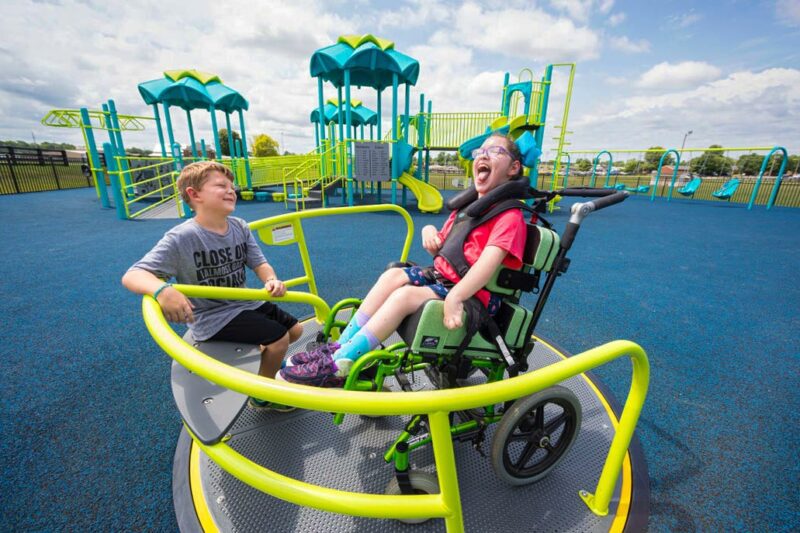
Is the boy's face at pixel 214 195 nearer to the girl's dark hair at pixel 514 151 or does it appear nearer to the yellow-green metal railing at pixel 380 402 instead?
the yellow-green metal railing at pixel 380 402

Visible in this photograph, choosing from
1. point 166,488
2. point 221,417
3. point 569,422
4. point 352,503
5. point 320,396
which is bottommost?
point 166,488

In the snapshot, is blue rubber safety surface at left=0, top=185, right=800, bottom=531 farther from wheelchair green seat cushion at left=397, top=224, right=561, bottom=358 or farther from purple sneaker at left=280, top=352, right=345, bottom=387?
wheelchair green seat cushion at left=397, top=224, right=561, bottom=358

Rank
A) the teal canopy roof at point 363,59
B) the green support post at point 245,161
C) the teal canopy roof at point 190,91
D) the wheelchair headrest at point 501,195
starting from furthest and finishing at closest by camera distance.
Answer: the green support post at point 245,161
the teal canopy roof at point 190,91
the teal canopy roof at point 363,59
the wheelchair headrest at point 501,195

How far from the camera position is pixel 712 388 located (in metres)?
2.46

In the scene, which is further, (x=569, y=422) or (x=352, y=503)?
(x=569, y=422)

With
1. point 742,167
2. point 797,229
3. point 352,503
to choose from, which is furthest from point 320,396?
point 742,167

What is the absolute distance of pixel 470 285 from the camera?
5.04 ft

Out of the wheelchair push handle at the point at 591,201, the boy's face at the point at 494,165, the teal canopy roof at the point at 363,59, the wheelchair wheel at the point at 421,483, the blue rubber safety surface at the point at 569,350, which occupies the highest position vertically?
the teal canopy roof at the point at 363,59

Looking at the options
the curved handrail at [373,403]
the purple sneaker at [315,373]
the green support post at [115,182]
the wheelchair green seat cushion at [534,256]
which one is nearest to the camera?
the curved handrail at [373,403]

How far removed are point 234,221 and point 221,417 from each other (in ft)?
3.88

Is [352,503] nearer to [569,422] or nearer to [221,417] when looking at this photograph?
[221,417]

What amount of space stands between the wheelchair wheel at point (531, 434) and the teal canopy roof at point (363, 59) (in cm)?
1004

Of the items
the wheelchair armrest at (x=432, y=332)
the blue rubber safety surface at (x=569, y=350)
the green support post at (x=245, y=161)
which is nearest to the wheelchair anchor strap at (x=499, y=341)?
the wheelchair armrest at (x=432, y=332)

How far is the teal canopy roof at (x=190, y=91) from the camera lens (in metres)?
11.6
